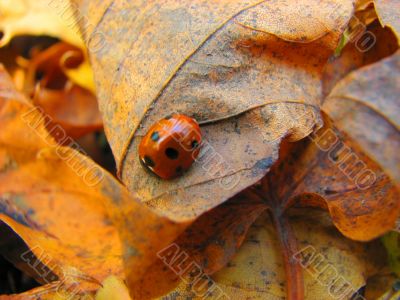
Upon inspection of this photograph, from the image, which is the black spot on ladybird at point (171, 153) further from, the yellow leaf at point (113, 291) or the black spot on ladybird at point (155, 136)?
the yellow leaf at point (113, 291)

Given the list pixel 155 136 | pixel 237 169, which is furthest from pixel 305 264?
pixel 155 136

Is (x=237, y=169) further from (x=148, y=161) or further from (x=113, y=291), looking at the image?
(x=113, y=291)

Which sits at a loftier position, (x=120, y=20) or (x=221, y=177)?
(x=120, y=20)

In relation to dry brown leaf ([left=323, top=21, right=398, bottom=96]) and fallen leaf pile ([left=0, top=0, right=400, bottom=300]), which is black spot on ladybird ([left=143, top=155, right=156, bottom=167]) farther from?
dry brown leaf ([left=323, top=21, right=398, bottom=96])

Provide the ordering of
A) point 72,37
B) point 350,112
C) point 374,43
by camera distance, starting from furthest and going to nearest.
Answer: point 72,37, point 374,43, point 350,112

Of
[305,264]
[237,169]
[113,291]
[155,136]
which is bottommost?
[305,264]

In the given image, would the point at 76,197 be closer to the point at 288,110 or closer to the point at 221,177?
the point at 221,177

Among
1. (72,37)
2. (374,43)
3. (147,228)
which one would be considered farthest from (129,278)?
(72,37)
